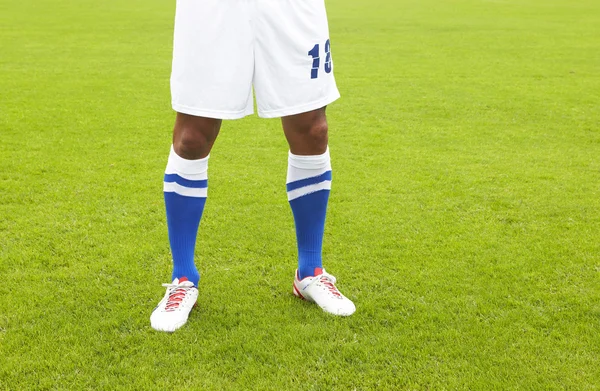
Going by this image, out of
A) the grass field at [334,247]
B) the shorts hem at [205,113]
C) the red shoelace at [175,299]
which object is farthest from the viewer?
the red shoelace at [175,299]

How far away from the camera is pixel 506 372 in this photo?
1.97m

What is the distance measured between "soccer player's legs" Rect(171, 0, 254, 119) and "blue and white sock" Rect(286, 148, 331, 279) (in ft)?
1.18

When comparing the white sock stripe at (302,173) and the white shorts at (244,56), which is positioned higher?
the white shorts at (244,56)

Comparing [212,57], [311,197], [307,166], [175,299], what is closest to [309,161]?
[307,166]

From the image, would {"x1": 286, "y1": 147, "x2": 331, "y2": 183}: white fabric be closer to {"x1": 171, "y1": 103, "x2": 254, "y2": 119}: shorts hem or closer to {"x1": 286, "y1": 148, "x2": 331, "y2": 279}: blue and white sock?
{"x1": 286, "y1": 148, "x2": 331, "y2": 279}: blue and white sock

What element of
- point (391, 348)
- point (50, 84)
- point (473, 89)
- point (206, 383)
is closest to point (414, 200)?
point (391, 348)

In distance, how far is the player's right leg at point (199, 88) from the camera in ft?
6.86

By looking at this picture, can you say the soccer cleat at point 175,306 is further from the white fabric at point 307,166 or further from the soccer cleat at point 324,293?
the white fabric at point 307,166

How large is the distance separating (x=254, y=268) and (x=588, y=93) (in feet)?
18.3


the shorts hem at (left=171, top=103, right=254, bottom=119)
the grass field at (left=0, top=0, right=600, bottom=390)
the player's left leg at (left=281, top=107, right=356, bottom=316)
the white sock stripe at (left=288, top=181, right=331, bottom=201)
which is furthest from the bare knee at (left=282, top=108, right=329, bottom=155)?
the grass field at (left=0, top=0, right=600, bottom=390)

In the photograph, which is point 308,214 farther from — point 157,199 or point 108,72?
point 108,72

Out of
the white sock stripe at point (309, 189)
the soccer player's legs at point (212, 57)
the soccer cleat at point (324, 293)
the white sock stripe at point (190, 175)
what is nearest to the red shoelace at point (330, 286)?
the soccer cleat at point (324, 293)

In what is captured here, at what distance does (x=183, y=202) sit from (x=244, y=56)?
0.57m

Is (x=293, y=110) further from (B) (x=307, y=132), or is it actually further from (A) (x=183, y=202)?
(A) (x=183, y=202)
